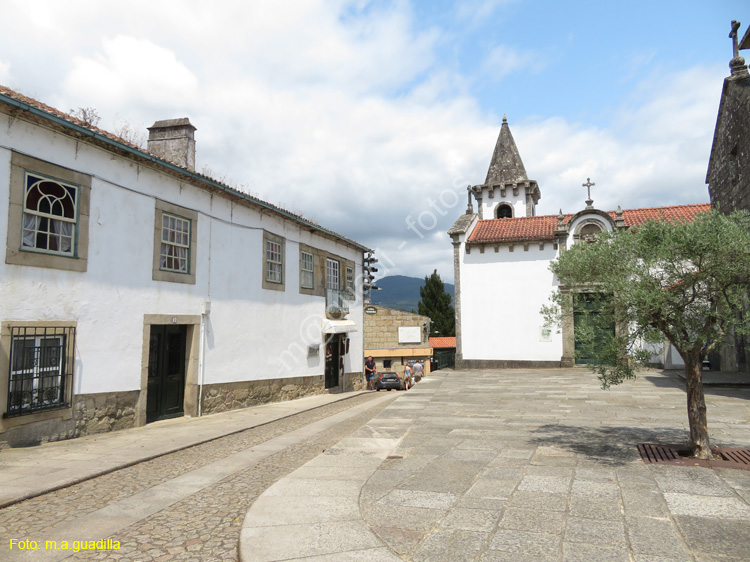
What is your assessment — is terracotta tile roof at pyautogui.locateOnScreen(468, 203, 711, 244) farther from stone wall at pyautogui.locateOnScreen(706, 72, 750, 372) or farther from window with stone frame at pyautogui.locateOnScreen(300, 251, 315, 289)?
window with stone frame at pyautogui.locateOnScreen(300, 251, 315, 289)

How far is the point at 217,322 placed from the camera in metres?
13.3

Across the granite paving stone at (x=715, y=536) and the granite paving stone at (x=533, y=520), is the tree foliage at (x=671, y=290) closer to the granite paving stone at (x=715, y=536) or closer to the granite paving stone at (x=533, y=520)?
the granite paving stone at (x=715, y=536)

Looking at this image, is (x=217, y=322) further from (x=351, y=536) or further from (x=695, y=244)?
(x=695, y=244)

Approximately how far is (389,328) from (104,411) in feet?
93.8

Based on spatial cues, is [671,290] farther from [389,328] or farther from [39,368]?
[389,328]

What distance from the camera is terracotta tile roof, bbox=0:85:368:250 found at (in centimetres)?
896

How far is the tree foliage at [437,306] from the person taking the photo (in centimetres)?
5641

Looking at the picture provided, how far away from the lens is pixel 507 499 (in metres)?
5.38

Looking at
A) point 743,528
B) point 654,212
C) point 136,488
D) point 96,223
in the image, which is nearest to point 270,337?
point 96,223

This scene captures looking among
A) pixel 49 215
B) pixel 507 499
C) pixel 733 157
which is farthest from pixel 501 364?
pixel 49 215

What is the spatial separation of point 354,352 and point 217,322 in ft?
30.0

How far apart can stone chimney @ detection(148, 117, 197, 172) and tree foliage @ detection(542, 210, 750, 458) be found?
39.3 feet

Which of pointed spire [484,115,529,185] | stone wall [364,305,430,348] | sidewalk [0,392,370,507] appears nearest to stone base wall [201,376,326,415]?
sidewalk [0,392,370,507]

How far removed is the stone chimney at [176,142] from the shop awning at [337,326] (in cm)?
704
